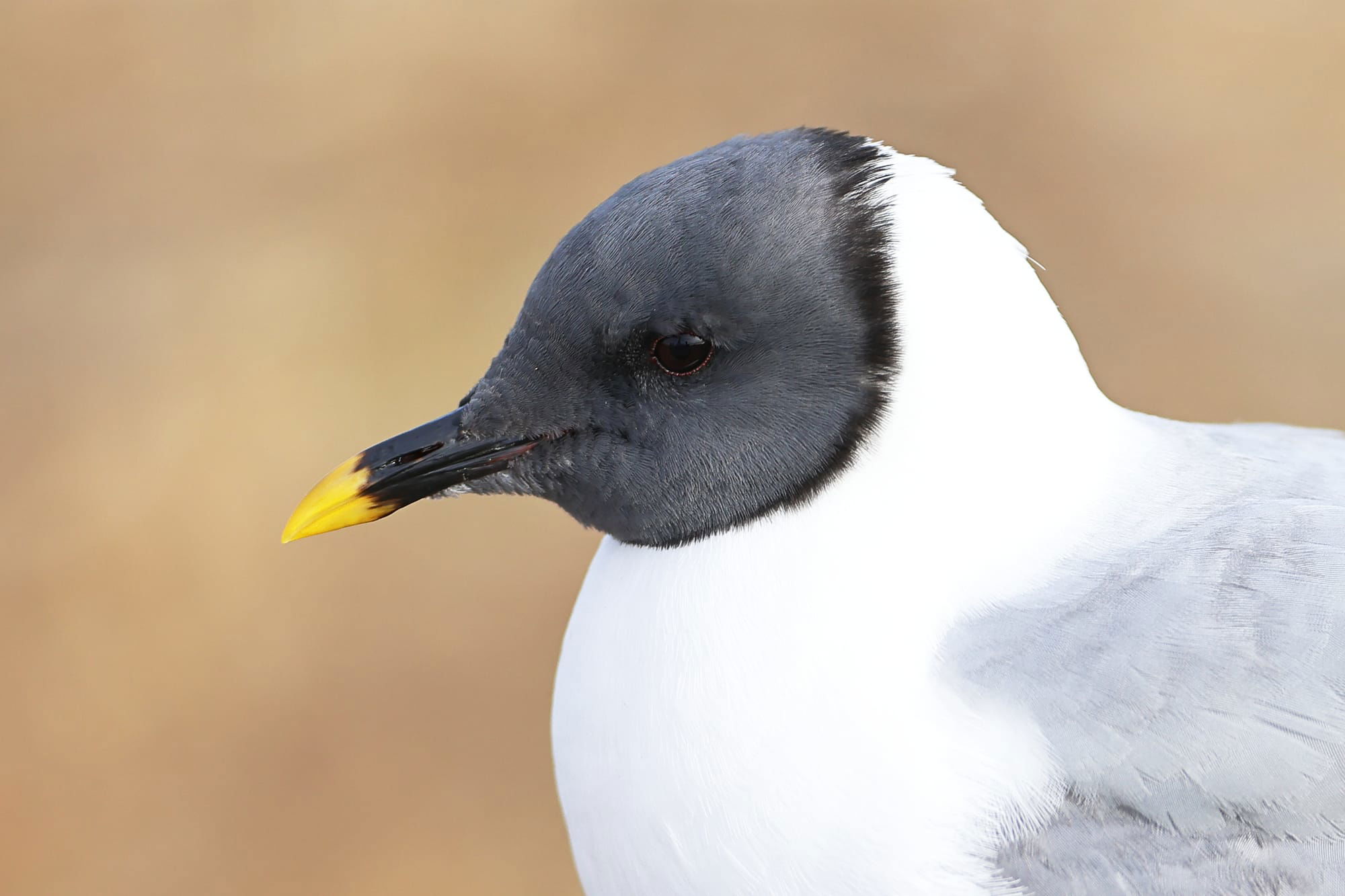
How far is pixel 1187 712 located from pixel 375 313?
7.64ft

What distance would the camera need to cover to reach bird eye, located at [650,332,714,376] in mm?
1121

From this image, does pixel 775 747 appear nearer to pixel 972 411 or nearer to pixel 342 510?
pixel 972 411

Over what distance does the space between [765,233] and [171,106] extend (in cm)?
268

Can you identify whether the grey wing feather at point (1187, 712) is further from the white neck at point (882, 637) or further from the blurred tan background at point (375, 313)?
the blurred tan background at point (375, 313)

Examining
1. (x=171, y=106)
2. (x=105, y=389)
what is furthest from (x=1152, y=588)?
(x=171, y=106)

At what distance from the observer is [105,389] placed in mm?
2846

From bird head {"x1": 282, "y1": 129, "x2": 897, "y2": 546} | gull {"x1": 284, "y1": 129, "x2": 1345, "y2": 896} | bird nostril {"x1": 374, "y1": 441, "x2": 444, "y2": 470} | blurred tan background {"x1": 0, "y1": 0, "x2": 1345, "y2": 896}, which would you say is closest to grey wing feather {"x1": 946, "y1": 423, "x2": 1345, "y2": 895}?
gull {"x1": 284, "y1": 129, "x2": 1345, "y2": 896}

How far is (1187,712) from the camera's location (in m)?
0.97

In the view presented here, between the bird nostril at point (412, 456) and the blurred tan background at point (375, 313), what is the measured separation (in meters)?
1.39

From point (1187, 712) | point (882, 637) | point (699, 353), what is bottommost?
point (1187, 712)

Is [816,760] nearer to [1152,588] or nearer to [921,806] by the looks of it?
[921,806]

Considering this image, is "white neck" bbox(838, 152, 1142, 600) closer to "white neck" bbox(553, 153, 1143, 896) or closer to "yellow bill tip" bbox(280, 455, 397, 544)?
"white neck" bbox(553, 153, 1143, 896)

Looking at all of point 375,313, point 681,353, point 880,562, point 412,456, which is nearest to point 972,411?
point 880,562

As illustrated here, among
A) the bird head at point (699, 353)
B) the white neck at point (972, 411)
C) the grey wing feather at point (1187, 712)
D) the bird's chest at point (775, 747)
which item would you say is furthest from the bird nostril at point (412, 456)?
the grey wing feather at point (1187, 712)
